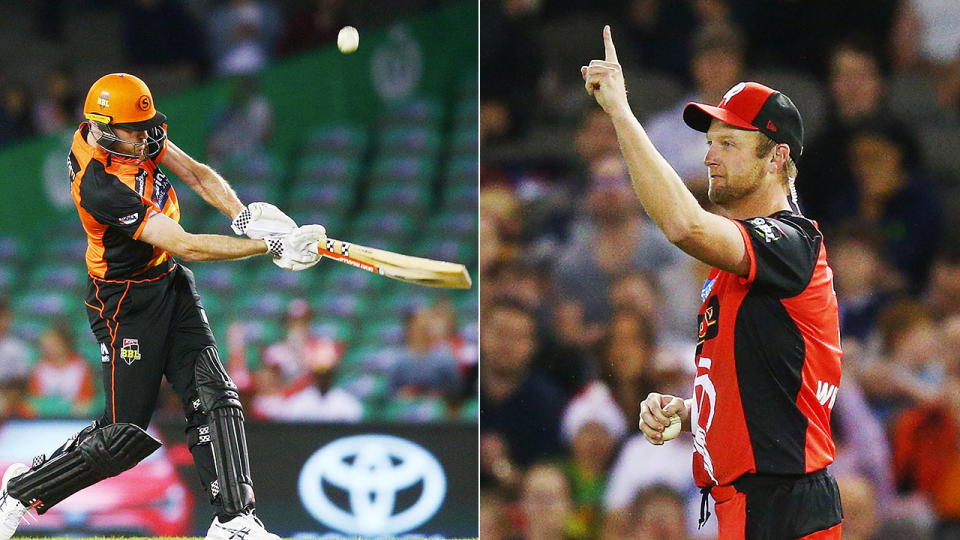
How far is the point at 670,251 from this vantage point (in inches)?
175

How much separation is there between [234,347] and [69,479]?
468cm

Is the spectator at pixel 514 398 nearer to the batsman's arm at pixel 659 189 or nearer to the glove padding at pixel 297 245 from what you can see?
the glove padding at pixel 297 245

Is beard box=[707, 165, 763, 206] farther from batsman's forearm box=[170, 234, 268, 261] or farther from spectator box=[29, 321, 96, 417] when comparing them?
spectator box=[29, 321, 96, 417]

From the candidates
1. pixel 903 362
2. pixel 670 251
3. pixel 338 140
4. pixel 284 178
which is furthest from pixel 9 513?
pixel 338 140

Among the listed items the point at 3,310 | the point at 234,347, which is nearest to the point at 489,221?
the point at 234,347

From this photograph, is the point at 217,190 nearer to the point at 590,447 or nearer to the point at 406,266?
the point at 406,266

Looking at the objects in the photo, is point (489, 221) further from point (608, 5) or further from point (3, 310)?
point (3, 310)

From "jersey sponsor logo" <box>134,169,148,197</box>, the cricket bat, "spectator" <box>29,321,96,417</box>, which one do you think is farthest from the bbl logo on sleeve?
"spectator" <box>29,321,96,417</box>

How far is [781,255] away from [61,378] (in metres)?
7.23

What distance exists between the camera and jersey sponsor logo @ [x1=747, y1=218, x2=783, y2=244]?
7.08 ft

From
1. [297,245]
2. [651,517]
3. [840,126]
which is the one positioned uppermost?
[840,126]

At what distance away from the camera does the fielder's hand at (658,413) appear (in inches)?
99.8

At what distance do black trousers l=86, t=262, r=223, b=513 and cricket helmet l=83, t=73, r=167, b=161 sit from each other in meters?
0.47

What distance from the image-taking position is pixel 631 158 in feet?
6.70
